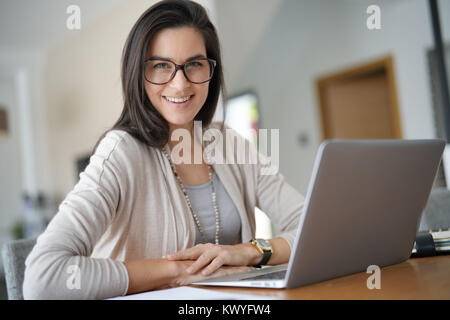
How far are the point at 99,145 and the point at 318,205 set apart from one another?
2.22ft

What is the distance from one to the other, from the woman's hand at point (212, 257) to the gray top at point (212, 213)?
0.77 feet

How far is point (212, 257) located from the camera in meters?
0.94

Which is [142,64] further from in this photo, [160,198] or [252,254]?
[252,254]

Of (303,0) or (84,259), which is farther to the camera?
(303,0)

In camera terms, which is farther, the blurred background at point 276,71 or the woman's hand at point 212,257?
the blurred background at point 276,71

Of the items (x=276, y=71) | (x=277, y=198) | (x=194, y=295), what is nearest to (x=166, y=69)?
(x=277, y=198)

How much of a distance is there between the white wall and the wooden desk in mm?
3528

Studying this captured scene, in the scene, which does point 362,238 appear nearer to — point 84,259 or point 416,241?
point 416,241

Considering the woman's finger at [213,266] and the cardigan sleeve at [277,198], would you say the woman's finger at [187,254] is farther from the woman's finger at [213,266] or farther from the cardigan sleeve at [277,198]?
the cardigan sleeve at [277,198]

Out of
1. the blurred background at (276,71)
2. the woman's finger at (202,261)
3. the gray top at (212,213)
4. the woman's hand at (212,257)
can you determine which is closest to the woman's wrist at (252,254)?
the woman's hand at (212,257)

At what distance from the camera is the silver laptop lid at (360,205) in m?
0.66

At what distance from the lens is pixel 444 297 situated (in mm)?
596

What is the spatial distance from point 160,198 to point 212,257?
29 centimetres
